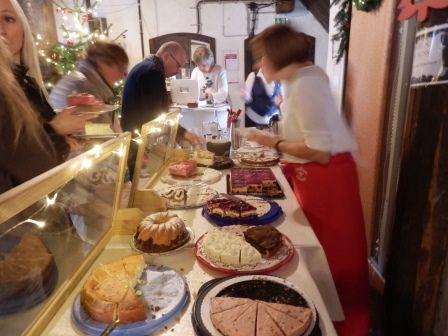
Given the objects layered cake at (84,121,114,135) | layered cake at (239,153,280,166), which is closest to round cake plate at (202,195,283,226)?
layered cake at (84,121,114,135)

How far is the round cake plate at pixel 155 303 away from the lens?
3.17 ft

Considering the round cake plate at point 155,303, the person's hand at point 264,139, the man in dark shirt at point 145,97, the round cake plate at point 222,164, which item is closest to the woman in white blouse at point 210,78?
the man in dark shirt at point 145,97

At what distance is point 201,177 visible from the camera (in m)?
2.44

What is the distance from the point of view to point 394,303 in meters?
2.39

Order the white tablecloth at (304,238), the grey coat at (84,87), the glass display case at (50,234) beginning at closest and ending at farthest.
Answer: the glass display case at (50,234) → the white tablecloth at (304,238) → the grey coat at (84,87)

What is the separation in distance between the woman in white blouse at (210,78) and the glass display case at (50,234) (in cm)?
539

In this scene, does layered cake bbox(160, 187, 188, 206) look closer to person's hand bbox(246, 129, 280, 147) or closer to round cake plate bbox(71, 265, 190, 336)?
person's hand bbox(246, 129, 280, 147)

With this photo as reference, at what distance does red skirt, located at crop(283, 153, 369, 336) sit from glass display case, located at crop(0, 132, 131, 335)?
1102 mm

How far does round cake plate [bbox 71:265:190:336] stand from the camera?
97cm

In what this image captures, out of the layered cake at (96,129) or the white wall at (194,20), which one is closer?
the layered cake at (96,129)

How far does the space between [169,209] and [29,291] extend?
96cm

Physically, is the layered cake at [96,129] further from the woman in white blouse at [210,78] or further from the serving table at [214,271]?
the woman in white blouse at [210,78]

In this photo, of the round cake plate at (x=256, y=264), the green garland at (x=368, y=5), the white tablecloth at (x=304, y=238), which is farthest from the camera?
the green garland at (x=368, y=5)

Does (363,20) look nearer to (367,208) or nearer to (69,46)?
(367,208)
